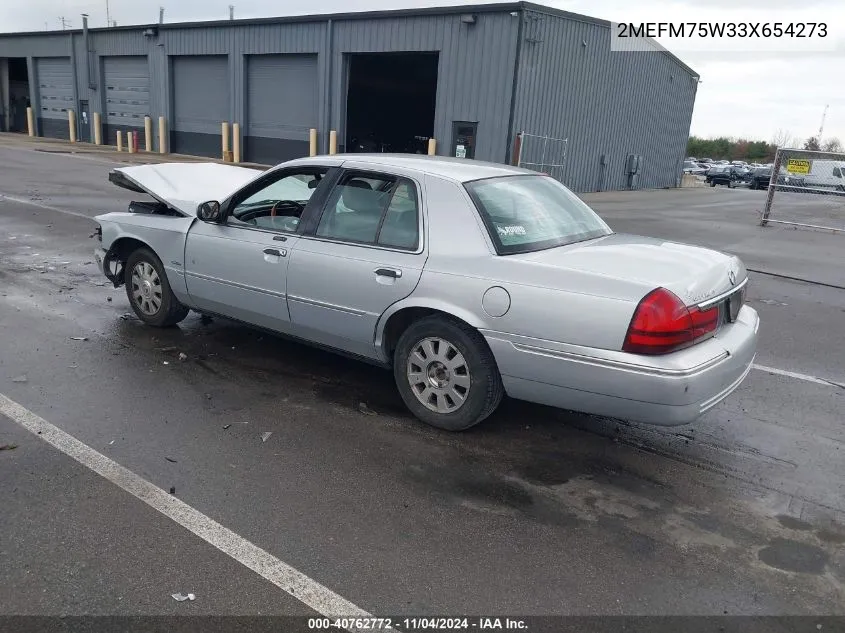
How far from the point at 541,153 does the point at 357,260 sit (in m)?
19.9

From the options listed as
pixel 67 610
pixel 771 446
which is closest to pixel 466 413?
pixel 771 446

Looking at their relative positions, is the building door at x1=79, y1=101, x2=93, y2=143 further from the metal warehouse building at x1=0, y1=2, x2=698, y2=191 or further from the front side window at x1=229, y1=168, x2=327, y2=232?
the front side window at x1=229, y1=168, x2=327, y2=232

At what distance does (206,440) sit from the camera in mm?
4207

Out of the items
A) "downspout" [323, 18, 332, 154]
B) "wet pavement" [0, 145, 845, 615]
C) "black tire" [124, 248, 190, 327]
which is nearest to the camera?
"wet pavement" [0, 145, 845, 615]

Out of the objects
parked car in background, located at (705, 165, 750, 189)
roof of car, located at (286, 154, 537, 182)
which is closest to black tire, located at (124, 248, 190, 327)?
roof of car, located at (286, 154, 537, 182)

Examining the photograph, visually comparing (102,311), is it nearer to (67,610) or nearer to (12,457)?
(12,457)

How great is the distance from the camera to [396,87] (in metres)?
31.8

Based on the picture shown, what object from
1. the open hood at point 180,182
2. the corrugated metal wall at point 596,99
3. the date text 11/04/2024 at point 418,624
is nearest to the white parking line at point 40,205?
the open hood at point 180,182

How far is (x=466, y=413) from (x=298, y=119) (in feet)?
82.5

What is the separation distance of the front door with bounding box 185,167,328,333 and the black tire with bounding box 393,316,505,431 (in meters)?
1.07

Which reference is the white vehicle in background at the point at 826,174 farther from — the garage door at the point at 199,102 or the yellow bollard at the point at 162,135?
the yellow bollard at the point at 162,135

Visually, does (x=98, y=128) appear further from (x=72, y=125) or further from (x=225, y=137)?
(x=225, y=137)

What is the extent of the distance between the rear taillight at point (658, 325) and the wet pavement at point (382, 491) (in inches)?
31.3

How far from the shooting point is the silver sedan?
12.4 feet
